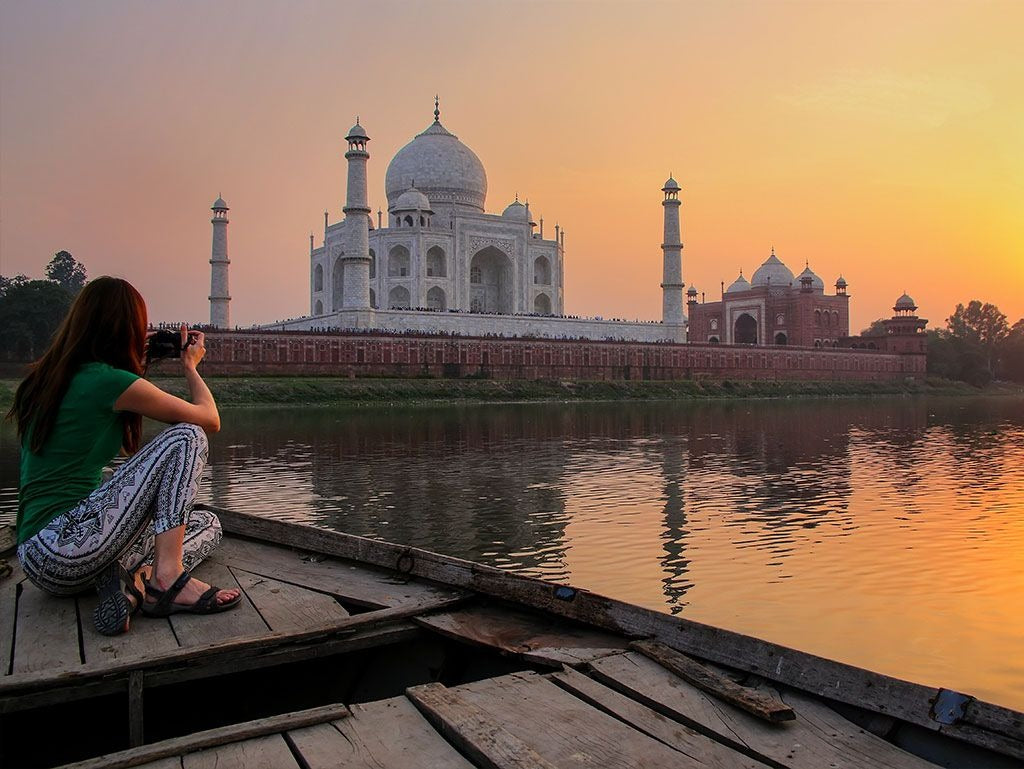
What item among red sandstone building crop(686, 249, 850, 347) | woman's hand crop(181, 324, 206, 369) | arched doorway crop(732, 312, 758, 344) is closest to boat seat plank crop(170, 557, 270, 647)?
woman's hand crop(181, 324, 206, 369)

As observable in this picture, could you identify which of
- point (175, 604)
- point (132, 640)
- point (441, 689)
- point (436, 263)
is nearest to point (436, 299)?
point (436, 263)

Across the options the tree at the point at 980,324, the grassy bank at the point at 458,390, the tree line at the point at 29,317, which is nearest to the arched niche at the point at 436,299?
the grassy bank at the point at 458,390

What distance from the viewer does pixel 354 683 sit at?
3.51 metres

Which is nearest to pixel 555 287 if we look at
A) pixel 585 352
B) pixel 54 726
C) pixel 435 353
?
pixel 585 352

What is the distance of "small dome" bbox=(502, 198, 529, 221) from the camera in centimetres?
5475

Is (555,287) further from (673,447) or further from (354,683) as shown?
(354,683)

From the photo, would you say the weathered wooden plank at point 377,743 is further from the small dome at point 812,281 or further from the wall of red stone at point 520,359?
the small dome at point 812,281

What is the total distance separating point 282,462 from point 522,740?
12044 millimetres

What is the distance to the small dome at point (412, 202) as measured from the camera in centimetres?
5003

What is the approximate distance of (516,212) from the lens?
55594 mm

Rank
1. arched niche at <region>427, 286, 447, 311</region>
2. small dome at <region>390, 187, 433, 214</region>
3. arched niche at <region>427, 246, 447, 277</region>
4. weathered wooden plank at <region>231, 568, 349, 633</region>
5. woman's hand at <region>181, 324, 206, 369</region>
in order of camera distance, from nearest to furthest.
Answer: weathered wooden plank at <region>231, 568, 349, 633</region>
woman's hand at <region>181, 324, 206, 369</region>
small dome at <region>390, 187, 433, 214</region>
arched niche at <region>427, 286, 447, 311</region>
arched niche at <region>427, 246, 447, 277</region>

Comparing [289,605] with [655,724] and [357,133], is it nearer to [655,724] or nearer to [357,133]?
[655,724]

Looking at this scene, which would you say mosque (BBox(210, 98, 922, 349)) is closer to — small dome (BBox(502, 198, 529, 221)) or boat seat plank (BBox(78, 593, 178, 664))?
small dome (BBox(502, 198, 529, 221))

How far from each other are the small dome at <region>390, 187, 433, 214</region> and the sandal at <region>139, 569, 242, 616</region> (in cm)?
4770
